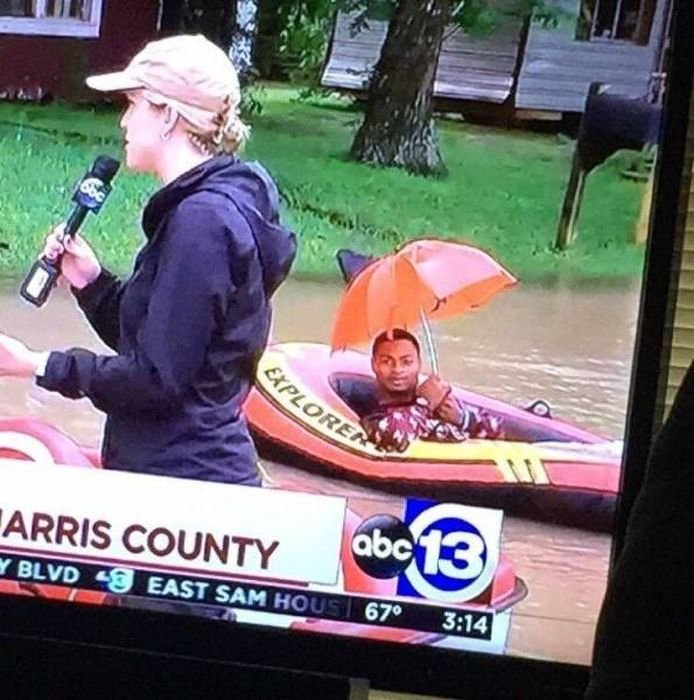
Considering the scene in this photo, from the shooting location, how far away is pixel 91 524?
133 centimetres

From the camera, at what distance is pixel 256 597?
52.2 inches

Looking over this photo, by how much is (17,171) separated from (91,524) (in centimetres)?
29

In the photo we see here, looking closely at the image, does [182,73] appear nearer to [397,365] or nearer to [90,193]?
[90,193]

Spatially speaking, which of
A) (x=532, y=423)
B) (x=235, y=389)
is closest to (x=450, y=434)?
(x=532, y=423)

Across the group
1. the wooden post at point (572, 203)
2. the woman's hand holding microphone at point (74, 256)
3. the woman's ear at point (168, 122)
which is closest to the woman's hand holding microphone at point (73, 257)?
the woman's hand holding microphone at point (74, 256)

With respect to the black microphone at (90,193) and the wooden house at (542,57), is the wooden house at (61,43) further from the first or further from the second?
the wooden house at (542,57)

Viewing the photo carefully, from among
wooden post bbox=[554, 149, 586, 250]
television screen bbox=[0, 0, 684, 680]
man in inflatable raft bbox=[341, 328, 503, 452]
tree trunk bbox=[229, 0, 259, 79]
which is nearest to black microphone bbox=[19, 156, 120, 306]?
television screen bbox=[0, 0, 684, 680]

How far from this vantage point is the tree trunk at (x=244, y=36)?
1.27 meters

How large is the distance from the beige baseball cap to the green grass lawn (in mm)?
28

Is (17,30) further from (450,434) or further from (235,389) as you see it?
(450,434)

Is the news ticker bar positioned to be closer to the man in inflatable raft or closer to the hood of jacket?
the man in inflatable raft

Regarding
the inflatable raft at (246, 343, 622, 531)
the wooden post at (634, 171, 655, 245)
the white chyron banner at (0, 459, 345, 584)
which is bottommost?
the white chyron banner at (0, 459, 345, 584)

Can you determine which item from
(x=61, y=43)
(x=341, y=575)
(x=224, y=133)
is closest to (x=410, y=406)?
(x=341, y=575)

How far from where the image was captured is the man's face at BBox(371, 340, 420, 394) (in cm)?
130
